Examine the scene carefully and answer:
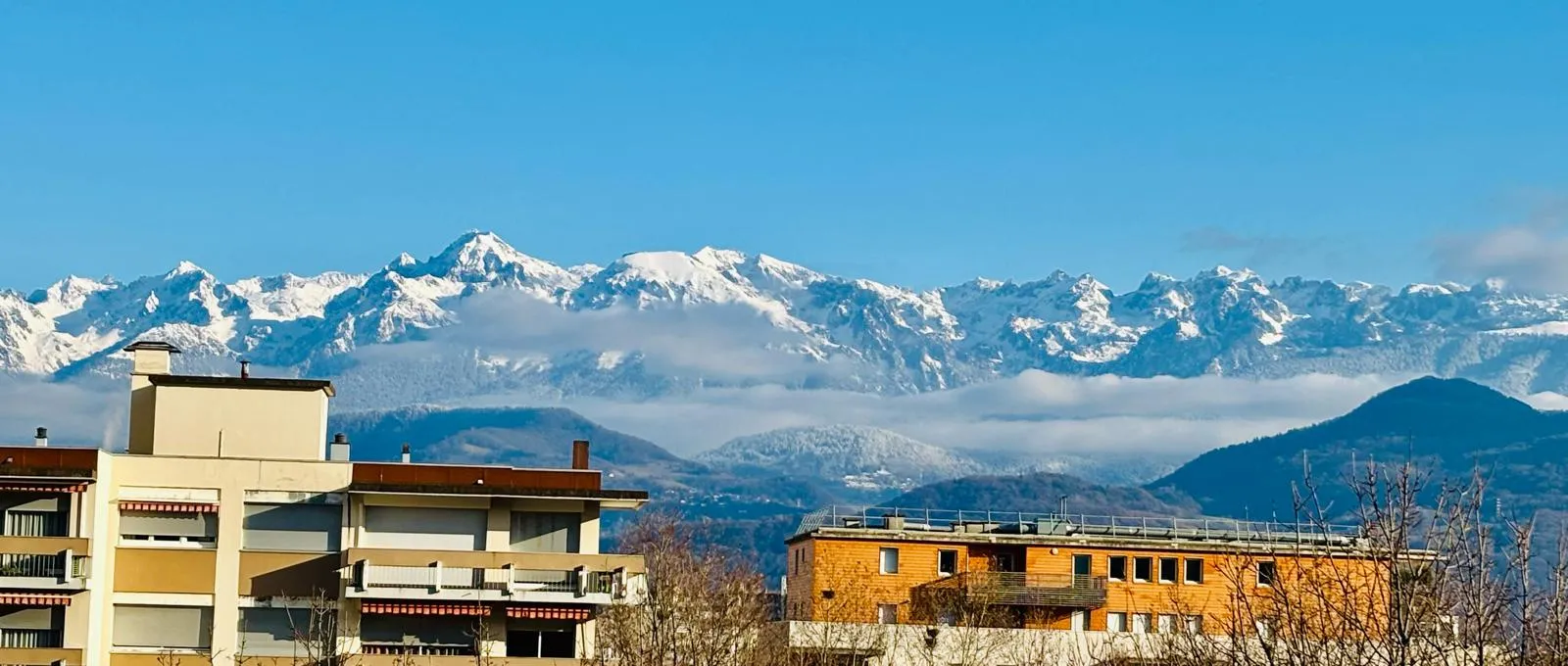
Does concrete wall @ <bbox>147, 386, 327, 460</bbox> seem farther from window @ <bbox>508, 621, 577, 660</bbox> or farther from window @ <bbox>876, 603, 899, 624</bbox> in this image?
window @ <bbox>876, 603, 899, 624</bbox>

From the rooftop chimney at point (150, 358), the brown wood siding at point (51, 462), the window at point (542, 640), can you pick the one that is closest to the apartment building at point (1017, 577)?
the window at point (542, 640)

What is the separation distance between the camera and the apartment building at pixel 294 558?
67.0 metres

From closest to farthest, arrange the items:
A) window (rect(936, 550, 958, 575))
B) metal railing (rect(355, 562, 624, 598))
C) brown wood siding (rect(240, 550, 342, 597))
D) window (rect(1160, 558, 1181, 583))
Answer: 1. metal railing (rect(355, 562, 624, 598))
2. brown wood siding (rect(240, 550, 342, 597))
3. window (rect(1160, 558, 1181, 583))
4. window (rect(936, 550, 958, 575))

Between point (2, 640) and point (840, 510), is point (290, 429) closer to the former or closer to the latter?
point (2, 640)

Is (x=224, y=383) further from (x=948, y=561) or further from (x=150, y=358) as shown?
(x=948, y=561)

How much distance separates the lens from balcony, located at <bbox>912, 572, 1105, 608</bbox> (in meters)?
91.2

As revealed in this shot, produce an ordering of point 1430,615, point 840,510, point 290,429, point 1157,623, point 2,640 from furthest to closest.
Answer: point 840,510, point 1157,623, point 290,429, point 2,640, point 1430,615

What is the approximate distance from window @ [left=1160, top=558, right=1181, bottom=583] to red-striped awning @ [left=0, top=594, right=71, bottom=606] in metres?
42.6

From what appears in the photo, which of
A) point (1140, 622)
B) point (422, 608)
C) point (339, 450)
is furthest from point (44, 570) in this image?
point (1140, 622)

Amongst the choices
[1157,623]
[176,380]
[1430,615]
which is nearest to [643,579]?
[176,380]

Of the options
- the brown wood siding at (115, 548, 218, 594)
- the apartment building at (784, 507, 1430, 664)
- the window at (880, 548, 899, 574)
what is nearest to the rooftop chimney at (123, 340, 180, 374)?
the brown wood siding at (115, 548, 218, 594)

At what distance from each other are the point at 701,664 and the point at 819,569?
20481 mm

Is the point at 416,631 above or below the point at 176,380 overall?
below

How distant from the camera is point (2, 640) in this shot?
219 feet
